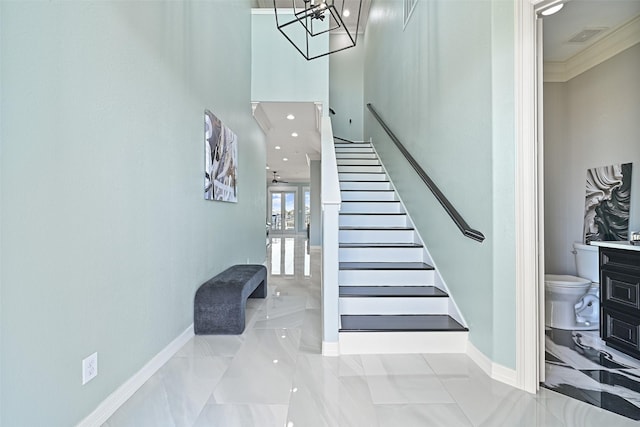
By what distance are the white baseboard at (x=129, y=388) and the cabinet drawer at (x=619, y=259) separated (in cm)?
355

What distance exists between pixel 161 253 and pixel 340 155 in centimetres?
434

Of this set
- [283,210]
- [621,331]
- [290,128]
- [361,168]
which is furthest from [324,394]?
[283,210]

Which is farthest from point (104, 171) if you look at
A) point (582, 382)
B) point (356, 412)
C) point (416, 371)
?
point (582, 382)

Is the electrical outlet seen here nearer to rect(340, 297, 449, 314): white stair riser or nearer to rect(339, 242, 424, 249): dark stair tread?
rect(340, 297, 449, 314): white stair riser

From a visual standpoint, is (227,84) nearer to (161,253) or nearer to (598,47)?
(161,253)

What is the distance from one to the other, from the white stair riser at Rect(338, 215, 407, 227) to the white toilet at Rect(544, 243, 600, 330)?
167cm

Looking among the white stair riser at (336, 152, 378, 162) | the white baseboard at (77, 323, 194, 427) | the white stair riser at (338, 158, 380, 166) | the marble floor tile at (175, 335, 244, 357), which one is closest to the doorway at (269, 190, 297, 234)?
the white stair riser at (336, 152, 378, 162)

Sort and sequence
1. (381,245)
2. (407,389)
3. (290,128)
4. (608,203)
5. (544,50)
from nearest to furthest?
1. (407,389)
2. (608,203)
3. (544,50)
4. (381,245)
5. (290,128)

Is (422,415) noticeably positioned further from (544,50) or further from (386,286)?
(544,50)

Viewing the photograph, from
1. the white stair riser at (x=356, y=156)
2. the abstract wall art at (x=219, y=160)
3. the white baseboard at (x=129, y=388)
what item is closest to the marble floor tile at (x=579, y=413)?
the white baseboard at (x=129, y=388)

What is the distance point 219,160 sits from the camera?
3650 millimetres

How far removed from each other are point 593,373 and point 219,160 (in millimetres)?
3688

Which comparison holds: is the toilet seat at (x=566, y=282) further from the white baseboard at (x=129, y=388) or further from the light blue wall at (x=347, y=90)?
the light blue wall at (x=347, y=90)

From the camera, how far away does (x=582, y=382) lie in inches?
86.3
